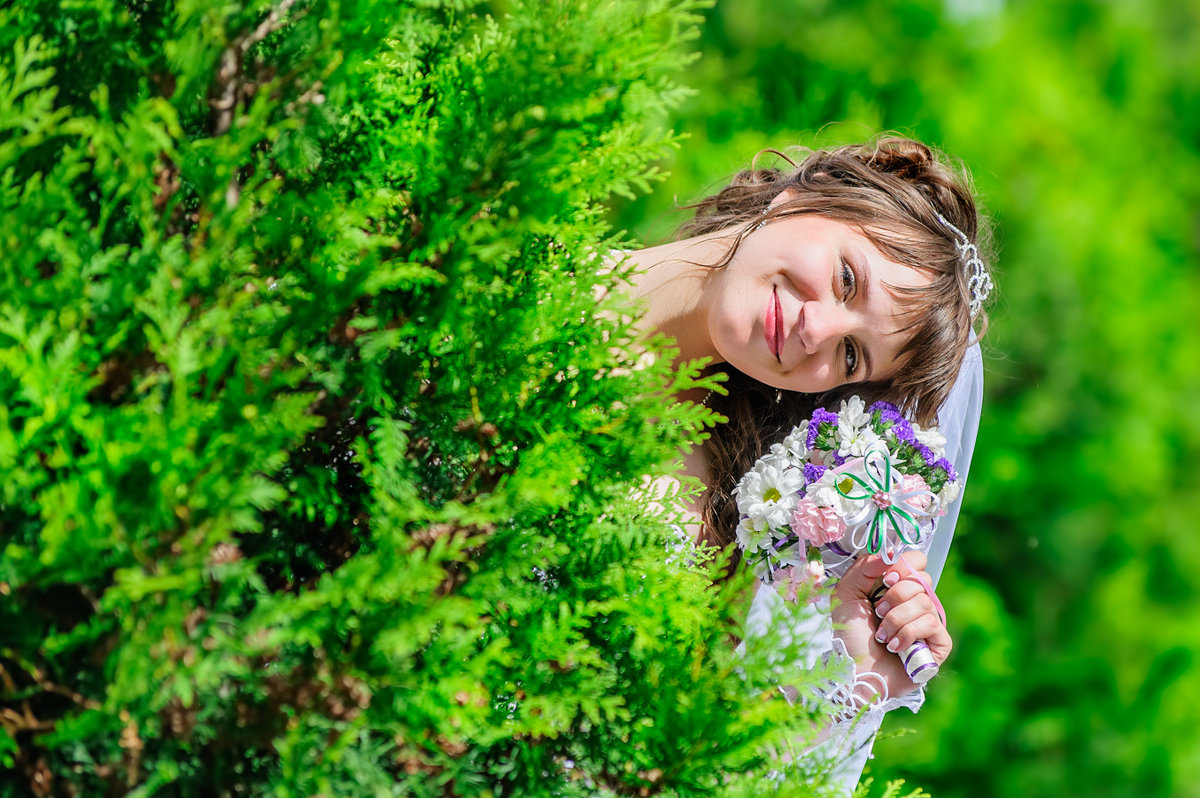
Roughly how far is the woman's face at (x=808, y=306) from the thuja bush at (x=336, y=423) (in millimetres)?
791

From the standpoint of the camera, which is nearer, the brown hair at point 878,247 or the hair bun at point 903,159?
the brown hair at point 878,247

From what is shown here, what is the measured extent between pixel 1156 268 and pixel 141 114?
8.03 meters

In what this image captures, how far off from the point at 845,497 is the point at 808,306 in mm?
420

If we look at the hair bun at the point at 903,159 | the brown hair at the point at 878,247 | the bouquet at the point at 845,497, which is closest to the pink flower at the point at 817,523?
the bouquet at the point at 845,497

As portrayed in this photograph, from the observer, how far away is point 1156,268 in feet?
25.0

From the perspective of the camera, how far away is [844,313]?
7.43ft

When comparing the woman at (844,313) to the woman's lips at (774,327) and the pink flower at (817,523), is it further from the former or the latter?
the pink flower at (817,523)

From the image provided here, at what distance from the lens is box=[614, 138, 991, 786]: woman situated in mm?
2258

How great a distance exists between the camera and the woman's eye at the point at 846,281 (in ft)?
7.47

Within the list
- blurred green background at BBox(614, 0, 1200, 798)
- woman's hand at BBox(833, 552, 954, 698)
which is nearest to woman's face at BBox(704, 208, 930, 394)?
woman's hand at BBox(833, 552, 954, 698)

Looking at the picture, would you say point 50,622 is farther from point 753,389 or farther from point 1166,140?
point 1166,140

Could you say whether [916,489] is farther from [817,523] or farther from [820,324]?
[820,324]

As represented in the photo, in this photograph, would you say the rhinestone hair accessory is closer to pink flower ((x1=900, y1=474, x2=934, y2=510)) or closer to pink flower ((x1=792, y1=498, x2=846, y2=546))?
pink flower ((x1=900, y1=474, x2=934, y2=510))

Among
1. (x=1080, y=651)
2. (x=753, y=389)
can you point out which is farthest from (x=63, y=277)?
(x=1080, y=651)
